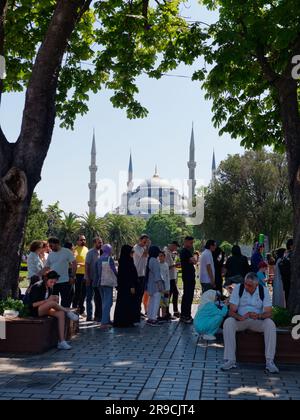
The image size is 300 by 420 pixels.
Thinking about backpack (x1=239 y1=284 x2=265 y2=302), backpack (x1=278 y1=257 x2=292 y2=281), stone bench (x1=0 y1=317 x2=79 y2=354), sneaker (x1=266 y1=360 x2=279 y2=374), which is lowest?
sneaker (x1=266 y1=360 x2=279 y2=374)

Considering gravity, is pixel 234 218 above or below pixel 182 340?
above

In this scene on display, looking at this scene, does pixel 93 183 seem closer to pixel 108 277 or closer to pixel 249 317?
pixel 108 277

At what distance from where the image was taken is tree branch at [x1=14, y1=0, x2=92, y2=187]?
404 inches

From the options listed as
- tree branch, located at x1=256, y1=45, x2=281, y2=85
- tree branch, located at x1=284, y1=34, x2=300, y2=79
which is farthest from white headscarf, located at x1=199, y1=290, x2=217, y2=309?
tree branch, located at x1=284, y1=34, x2=300, y2=79

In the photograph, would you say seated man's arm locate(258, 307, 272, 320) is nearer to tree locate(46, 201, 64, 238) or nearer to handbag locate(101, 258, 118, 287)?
handbag locate(101, 258, 118, 287)

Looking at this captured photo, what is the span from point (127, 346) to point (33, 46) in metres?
7.04

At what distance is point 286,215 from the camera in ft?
139

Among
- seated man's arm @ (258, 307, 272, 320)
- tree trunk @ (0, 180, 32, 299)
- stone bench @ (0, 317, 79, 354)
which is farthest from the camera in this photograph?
tree trunk @ (0, 180, 32, 299)

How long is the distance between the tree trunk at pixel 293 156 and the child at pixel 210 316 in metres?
1.41

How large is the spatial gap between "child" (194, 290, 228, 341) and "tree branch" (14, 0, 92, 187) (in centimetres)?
354

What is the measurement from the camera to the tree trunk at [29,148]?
9742 millimetres

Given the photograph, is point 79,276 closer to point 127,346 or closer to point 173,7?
point 127,346

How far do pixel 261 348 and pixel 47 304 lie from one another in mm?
3269
